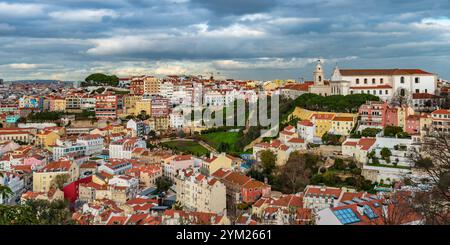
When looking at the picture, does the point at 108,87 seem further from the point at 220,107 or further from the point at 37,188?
the point at 37,188

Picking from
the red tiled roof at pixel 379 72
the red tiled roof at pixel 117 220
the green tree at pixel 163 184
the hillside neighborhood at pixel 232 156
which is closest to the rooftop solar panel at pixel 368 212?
the hillside neighborhood at pixel 232 156

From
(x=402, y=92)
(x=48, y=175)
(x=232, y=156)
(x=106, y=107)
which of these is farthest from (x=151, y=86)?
(x=48, y=175)

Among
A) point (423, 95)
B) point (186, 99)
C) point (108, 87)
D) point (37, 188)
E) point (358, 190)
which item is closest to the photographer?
point (358, 190)

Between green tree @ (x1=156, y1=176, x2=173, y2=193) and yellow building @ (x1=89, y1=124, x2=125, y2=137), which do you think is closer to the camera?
green tree @ (x1=156, y1=176, x2=173, y2=193)

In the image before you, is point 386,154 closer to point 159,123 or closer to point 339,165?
point 339,165

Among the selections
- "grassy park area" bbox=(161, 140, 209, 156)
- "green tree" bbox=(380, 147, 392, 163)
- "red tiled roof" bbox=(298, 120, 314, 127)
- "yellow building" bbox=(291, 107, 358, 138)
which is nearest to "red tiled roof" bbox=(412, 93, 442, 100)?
"yellow building" bbox=(291, 107, 358, 138)

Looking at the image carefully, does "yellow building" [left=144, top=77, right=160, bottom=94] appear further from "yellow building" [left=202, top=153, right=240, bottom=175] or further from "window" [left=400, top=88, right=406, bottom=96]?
"yellow building" [left=202, top=153, right=240, bottom=175]
